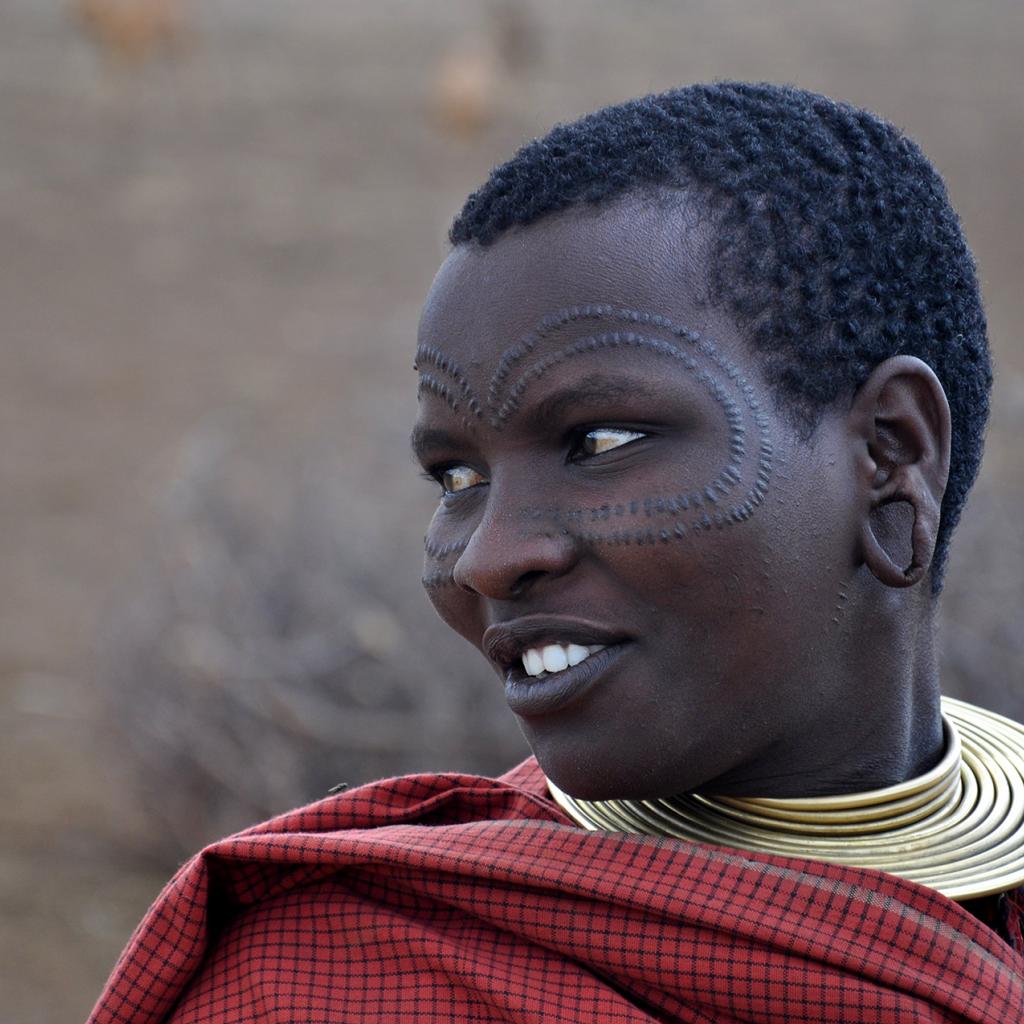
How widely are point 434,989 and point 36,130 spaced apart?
18376mm

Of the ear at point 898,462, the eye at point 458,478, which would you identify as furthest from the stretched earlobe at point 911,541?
the eye at point 458,478

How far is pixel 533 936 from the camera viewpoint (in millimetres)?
1825

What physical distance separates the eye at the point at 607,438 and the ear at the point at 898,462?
0.87 ft

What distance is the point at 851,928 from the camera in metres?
1.76

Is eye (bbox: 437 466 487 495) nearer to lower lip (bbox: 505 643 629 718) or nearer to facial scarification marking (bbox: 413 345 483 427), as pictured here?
facial scarification marking (bbox: 413 345 483 427)

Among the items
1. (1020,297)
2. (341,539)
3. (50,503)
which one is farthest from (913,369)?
(1020,297)

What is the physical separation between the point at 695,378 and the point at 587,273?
0.17 m

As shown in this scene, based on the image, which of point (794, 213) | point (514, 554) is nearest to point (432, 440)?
point (514, 554)

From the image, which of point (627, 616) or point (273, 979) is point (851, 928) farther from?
point (273, 979)

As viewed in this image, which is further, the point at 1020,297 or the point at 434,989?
the point at 1020,297

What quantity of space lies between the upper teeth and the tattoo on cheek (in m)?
0.12

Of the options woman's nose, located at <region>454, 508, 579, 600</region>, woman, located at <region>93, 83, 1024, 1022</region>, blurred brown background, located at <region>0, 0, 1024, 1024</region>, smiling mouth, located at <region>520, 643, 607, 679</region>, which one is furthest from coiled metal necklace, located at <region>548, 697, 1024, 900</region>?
blurred brown background, located at <region>0, 0, 1024, 1024</region>

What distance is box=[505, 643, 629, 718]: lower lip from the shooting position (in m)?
1.80

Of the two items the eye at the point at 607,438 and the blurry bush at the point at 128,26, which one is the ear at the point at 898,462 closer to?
the eye at the point at 607,438
